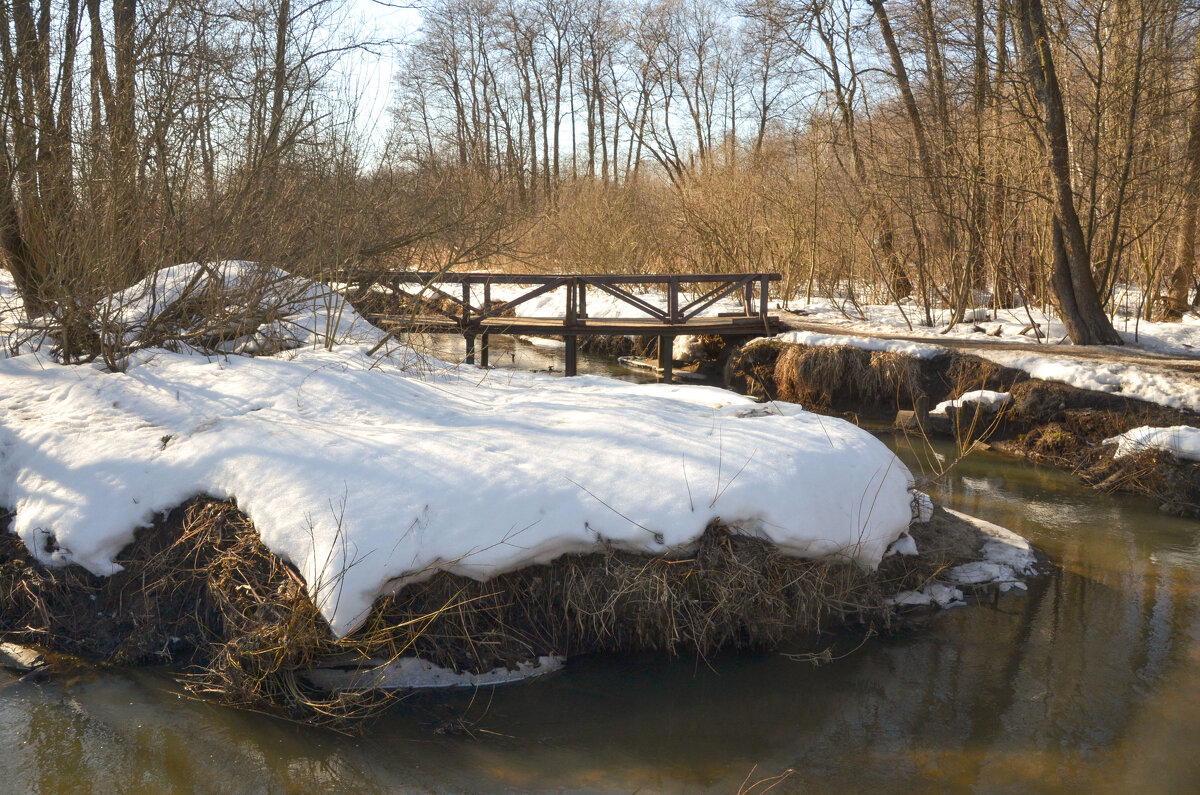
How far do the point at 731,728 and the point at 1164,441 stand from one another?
589 cm

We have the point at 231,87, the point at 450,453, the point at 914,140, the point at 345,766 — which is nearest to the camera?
the point at 345,766

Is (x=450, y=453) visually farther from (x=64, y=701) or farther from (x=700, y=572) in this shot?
(x=64, y=701)

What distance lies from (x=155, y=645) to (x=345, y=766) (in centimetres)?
152

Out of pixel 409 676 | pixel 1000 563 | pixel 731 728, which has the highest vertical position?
pixel 1000 563

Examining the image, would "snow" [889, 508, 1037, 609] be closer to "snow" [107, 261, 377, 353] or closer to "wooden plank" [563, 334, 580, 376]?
"snow" [107, 261, 377, 353]

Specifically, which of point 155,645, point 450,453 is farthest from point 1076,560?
point 155,645

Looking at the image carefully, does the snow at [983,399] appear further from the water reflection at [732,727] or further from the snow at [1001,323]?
the water reflection at [732,727]

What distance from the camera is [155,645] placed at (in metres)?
4.70

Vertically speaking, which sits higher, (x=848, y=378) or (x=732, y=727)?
(x=848, y=378)

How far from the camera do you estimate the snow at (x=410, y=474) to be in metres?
4.51

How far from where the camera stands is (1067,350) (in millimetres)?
11195

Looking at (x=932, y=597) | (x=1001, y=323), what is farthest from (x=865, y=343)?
(x=932, y=597)

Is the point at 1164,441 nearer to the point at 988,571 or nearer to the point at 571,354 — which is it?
the point at 988,571

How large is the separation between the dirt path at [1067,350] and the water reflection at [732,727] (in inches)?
217
